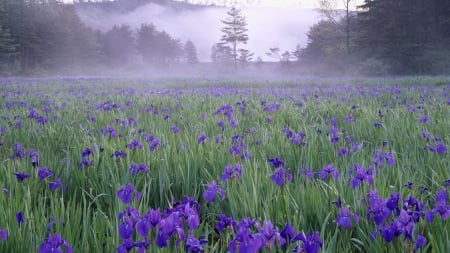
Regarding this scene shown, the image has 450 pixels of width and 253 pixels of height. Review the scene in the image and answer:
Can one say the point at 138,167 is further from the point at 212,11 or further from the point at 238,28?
the point at 212,11

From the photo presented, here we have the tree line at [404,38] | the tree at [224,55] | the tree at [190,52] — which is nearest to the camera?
the tree line at [404,38]

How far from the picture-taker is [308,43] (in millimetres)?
54094

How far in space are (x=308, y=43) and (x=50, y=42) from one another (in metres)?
38.6

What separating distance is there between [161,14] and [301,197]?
192 meters

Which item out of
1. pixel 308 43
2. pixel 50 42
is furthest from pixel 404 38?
pixel 50 42

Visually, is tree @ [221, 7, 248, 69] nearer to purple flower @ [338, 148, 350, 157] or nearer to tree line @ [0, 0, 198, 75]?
tree line @ [0, 0, 198, 75]

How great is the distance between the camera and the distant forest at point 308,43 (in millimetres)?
30312

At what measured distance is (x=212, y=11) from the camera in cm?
18950

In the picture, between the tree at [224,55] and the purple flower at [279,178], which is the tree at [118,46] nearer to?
the tree at [224,55]

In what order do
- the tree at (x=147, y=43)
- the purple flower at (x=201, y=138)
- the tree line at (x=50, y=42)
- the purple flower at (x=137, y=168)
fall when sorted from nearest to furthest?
the purple flower at (x=137, y=168) → the purple flower at (x=201, y=138) → the tree line at (x=50, y=42) → the tree at (x=147, y=43)

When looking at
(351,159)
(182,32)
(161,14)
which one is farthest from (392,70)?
(161,14)

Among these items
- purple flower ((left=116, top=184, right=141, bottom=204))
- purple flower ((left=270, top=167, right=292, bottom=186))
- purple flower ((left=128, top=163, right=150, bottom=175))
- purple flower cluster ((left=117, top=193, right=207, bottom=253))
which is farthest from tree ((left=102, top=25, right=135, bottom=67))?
purple flower cluster ((left=117, top=193, right=207, bottom=253))

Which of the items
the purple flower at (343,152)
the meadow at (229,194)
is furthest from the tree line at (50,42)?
the purple flower at (343,152)

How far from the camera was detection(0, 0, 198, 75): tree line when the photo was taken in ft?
156
